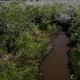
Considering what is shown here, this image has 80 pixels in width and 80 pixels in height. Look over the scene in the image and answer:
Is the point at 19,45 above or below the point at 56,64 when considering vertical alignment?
above

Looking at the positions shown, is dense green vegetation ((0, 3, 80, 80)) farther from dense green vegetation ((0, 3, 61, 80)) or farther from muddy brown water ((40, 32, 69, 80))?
muddy brown water ((40, 32, 69, 80))

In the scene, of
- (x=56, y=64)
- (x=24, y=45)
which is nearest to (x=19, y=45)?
(x=24, y=45)

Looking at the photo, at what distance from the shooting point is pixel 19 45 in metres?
23.8

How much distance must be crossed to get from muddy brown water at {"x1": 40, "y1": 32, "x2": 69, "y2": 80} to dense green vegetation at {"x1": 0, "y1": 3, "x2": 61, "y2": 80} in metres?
0.71

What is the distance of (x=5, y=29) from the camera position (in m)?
25.6

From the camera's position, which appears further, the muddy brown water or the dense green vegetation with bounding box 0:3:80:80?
the muddy brown water

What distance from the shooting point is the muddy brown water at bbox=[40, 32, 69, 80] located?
66.0 ft

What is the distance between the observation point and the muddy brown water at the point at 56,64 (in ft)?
66.0

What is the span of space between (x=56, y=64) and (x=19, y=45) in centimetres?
403

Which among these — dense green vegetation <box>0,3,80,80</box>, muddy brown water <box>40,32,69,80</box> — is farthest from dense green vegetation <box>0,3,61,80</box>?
muddy brown water <box>40,32,69,80</box>

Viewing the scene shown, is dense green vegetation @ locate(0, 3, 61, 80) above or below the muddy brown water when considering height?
above

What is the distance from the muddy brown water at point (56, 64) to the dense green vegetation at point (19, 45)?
27.8 inches

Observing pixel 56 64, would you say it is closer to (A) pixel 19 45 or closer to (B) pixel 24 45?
(B) pixel 24 45

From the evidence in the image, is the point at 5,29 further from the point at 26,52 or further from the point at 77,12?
the point at 77,12
